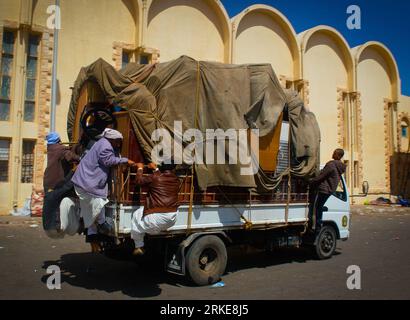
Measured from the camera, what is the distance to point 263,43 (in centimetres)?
2175

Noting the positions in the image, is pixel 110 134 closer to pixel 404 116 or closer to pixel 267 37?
pixel 267 37

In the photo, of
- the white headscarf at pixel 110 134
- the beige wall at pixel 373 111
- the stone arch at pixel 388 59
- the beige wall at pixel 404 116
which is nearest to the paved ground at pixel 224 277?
the white headscarf at pixel 110 134

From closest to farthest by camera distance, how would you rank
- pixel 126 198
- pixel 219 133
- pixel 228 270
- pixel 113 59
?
1. pixel 126 198
2. pixel 219 133
3. pixel 228 270
4. pixel 113 59

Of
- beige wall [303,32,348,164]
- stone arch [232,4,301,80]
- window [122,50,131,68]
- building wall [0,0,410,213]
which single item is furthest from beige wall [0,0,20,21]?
beige wall [303,32,348,164]

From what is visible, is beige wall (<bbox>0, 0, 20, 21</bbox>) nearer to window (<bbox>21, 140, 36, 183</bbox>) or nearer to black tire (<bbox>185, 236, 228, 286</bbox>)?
window (<bbox>21, 140, 36, 183</bbox>)

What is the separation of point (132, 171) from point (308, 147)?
397 centimetres

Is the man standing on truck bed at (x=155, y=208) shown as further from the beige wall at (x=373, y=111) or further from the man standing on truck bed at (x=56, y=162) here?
the beige wall at (x=373, y=111)

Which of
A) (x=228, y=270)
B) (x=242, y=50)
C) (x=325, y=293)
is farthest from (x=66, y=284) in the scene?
(x=242, y=50)

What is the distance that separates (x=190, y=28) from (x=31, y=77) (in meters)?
7.57

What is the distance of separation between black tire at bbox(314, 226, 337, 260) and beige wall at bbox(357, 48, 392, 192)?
60.9 feet

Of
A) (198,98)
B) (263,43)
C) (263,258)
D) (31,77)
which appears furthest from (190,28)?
(198,98)


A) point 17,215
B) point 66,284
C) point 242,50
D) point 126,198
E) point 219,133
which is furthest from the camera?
point 242,50
